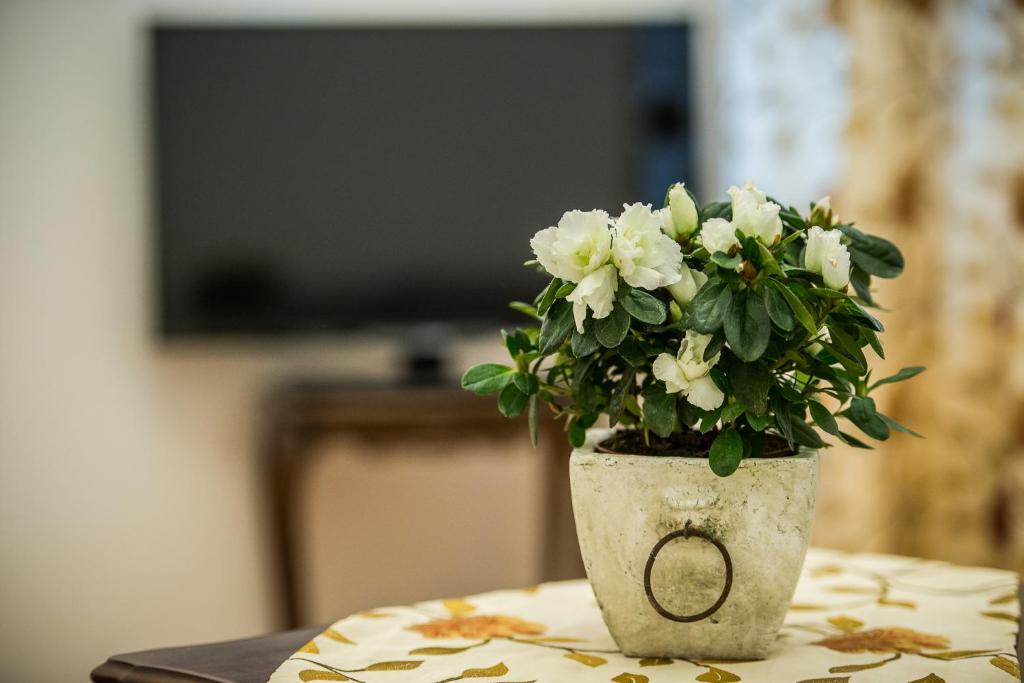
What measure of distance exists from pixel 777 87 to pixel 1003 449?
97 cm

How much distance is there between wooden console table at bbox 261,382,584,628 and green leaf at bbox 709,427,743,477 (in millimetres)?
1435

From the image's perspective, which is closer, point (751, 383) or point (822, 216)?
point (751, 383)

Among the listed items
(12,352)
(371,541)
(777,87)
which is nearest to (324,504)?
(371,541)

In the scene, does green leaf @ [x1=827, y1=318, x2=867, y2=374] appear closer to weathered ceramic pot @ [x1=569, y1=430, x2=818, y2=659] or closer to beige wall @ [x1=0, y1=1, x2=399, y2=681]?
weathered ceramic pot @ [x1=569, y1=430, x2=818, y2=659]

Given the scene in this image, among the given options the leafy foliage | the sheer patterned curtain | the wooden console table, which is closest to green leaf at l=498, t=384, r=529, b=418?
the leafy foliage

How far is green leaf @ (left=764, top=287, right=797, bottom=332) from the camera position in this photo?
67 centimetres

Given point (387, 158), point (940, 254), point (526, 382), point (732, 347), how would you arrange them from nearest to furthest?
point (732, 347) < point (526, 382) < point (940, 254) < point (387, 158)

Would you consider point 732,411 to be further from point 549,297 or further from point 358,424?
point 358,424

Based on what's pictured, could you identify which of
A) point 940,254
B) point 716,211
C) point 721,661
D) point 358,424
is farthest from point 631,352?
point 940,254

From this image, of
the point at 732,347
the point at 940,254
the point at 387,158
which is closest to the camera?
the point at 732,347

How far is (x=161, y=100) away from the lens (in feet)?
7.73

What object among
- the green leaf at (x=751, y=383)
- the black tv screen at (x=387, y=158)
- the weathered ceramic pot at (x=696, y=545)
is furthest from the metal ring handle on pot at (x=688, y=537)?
the black tv screen at (x=387, y=158)

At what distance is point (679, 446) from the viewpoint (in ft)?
2.57

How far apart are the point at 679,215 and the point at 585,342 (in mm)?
130
